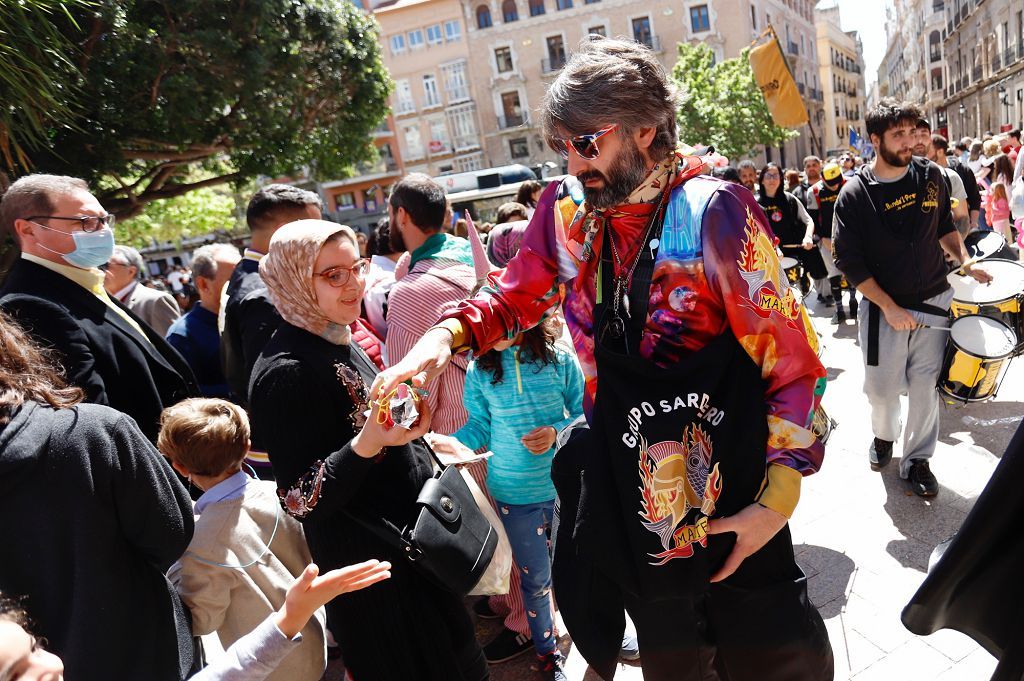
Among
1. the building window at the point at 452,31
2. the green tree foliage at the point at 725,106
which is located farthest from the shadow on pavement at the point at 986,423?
the building window at the point at 452,31

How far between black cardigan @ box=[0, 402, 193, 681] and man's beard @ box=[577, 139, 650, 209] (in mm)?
1493

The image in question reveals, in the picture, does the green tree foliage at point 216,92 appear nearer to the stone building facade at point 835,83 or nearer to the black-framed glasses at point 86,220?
the black-framed glasses at point 86,220

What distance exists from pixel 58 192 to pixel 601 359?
262cm

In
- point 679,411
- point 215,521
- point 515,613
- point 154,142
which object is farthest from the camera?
point 154,142

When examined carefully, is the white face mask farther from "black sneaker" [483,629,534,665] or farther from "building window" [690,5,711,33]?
"building window" [690,5,711,33]

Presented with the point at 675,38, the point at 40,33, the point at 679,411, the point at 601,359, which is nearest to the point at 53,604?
the point at 601,359

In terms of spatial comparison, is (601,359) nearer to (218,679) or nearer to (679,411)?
(679,411)

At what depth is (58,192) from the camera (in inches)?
116

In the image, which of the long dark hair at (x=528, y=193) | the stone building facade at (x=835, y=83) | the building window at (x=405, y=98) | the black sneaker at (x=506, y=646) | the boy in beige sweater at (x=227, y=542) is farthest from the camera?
the stone building facade at (x=835, y=83)

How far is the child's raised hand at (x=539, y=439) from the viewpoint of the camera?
8.98 feet

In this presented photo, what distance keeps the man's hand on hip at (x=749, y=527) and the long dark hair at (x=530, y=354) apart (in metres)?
1.35

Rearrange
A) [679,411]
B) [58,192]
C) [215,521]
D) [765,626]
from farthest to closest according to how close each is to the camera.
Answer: [58,192] → [215,521] → [765,626] → [679,411]

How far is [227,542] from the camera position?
8.07ft

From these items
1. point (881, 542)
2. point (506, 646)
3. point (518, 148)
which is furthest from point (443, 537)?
point (518, 148)
